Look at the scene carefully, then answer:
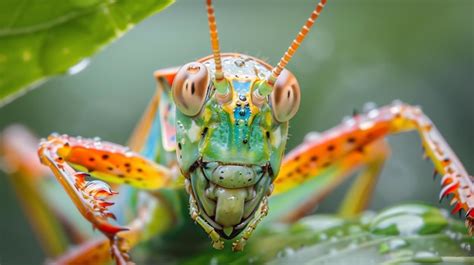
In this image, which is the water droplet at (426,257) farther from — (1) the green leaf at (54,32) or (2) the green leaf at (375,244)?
(1) the green leaf at (54,32)

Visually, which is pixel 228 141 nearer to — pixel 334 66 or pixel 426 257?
pixel 426 257

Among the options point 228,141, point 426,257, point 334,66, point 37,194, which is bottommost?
point 426,257

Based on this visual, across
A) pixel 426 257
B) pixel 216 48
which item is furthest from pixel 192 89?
pixel 426 257

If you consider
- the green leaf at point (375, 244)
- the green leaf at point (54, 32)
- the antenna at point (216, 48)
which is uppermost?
the antenna at point (216, 48)

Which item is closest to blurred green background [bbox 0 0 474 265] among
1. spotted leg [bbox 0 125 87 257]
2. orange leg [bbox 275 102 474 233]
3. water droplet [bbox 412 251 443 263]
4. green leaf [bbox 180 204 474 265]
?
spotted leg [bbox 0 125 87 257]

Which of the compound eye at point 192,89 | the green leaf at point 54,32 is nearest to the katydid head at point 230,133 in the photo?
the compound eye at point 192,89

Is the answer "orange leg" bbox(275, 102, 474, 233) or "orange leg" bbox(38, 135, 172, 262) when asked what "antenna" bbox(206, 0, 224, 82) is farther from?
"orange leg" bbox(275, 102, 474, 233)

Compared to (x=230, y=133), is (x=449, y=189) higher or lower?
lower
